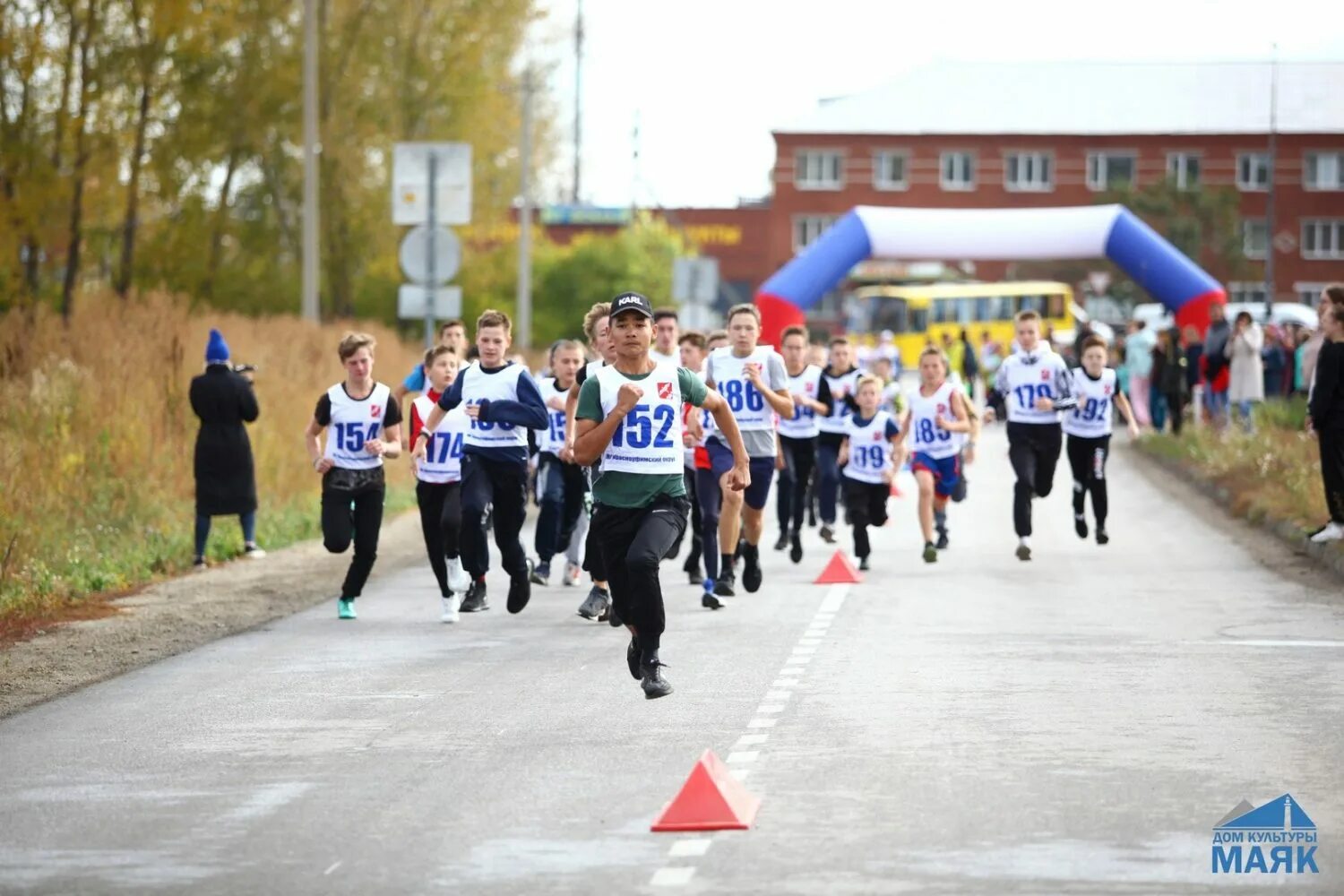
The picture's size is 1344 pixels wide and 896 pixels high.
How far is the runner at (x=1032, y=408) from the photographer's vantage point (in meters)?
20.1

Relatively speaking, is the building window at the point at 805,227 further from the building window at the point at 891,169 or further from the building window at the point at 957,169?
the building window at the point at 957,169

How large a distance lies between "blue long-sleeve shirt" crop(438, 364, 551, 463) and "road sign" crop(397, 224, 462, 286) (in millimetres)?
9756

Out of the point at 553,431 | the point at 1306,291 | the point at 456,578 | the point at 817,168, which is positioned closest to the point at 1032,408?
the point at 553,431

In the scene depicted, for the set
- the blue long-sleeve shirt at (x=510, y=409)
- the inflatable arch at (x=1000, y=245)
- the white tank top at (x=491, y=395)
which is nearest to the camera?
the blue long-sleeve shirt at (x=510, y=409)

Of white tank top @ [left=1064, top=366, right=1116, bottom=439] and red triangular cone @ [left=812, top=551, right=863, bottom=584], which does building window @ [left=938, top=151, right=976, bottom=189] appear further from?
red triangular cone @ [left=812, top=551, right=863, bottom=584]

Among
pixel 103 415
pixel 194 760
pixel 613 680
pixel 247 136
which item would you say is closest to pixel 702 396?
pixel 613 680

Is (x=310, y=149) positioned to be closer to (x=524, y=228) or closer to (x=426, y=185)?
(x=426, y=185)

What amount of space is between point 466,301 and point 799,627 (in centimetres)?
3481

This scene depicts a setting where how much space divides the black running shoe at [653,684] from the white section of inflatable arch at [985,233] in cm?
2732

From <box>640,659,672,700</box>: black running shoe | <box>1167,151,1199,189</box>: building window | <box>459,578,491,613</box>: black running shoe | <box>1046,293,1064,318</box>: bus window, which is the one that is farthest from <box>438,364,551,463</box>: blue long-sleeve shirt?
<box>1167,151,1199,189</box>: building window

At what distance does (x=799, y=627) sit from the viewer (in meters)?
14.7

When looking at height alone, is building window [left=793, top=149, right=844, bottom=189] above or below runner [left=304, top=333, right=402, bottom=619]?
above

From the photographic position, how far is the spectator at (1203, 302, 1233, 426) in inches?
1314

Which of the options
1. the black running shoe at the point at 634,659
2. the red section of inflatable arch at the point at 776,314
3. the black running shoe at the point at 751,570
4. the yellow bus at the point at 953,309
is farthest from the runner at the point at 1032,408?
the yellow bus at the point at 953,309
